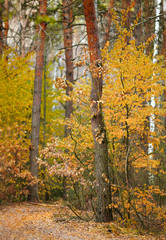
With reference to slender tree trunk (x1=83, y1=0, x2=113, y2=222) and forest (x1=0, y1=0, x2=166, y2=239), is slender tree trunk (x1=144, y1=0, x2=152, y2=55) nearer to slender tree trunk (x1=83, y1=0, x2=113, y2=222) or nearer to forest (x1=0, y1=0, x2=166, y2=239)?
forest (x1=0, y1=0, x2=166, y2=239)

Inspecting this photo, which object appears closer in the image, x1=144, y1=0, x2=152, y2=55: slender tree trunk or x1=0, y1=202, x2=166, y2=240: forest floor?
x1=0, y1=202, x2=166, y2=240: forest floor

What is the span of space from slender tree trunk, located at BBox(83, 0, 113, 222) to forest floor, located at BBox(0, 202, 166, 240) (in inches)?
13.4

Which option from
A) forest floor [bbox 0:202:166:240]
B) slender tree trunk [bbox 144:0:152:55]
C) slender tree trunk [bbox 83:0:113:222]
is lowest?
forest floor [bbox 0:202:166:240]

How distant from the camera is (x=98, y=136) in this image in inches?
199

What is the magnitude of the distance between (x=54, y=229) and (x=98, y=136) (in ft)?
6.63

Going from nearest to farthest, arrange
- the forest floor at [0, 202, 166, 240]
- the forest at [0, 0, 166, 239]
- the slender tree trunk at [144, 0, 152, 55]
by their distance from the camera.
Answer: the forest floor at [0, 202, 166, 240], the forest at [0, 0, 166, 239], the slender tree trunk at [144, 0, 152, 55]

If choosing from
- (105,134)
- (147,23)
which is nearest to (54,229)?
(105,134)

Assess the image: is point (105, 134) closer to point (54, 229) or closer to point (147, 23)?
point (54, 229)

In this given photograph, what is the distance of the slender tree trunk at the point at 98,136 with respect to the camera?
16.4 feet

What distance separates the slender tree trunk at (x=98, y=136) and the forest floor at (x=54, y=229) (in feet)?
1.11

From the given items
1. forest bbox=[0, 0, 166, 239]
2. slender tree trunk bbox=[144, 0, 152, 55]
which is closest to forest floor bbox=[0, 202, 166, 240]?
forest bbox=[0, 0, 166, 239]

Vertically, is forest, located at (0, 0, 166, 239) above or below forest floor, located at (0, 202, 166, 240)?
above

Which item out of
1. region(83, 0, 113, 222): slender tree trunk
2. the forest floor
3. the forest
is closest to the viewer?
the forest floor

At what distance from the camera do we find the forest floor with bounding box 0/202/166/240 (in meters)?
4.34
